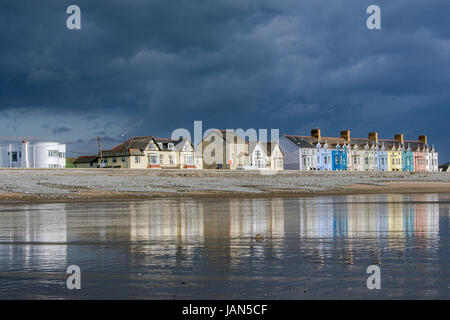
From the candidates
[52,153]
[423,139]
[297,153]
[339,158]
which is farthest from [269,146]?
[423,139]

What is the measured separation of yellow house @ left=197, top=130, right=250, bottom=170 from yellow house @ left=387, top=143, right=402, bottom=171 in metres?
41.1

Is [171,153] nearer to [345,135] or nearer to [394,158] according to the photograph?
[345,135]

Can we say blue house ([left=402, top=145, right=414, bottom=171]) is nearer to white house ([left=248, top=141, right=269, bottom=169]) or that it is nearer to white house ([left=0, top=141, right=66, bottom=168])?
white house ([left=248, top=141, right=269, bottom=169])

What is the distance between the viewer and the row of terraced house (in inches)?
3556

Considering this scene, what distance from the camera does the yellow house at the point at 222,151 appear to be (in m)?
100

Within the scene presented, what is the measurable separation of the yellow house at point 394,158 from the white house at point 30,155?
257 ft

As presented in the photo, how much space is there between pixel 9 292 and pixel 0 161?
83.5 meters

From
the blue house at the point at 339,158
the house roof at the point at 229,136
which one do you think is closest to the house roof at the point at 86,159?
the house roof at the point at 229,136

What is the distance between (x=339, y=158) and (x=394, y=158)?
19970 millimetres

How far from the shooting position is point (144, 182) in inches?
2141

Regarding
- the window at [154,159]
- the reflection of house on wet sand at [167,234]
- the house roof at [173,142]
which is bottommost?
the reflection of house on wet sand at [167,234]

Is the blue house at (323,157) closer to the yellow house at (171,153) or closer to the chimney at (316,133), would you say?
the chimney at (316,133)
